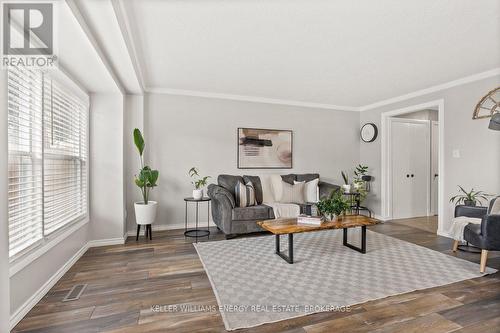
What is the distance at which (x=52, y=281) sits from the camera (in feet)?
7.43

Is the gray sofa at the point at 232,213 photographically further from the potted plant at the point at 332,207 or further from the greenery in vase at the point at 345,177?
the greenery in vase at the point at 345,177

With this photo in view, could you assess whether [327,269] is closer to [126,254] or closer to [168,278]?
[168,278]

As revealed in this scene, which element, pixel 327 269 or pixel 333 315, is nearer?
pixel 333 315

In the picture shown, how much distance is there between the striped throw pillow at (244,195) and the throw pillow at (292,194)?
0.63m

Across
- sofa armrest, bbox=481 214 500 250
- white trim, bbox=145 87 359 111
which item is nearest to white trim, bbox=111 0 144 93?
white trim, bbox=145 87 359 111

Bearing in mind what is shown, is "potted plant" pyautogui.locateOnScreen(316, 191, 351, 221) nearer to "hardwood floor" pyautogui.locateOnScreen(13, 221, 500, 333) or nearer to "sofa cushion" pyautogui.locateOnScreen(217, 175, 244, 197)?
"hardwood floor" pyautogui.locateOnScreen(13, 221, 500, 333)

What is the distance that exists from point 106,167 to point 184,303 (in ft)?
7.61

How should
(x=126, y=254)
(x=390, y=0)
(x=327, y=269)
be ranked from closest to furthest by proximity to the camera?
(x=390, y=0) → (x=327, y=269) → (x=126, y=254)

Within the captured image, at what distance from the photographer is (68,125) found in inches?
112

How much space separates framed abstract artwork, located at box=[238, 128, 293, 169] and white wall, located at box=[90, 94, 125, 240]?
197cm

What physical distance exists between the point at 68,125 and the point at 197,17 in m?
1.91

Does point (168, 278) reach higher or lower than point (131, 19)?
lower

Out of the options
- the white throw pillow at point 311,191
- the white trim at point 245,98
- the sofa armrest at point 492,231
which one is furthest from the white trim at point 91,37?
the sofa armrest at point 492,231

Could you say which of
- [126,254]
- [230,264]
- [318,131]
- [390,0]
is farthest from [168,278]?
[318,131]
